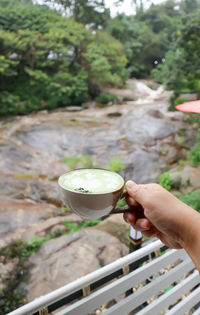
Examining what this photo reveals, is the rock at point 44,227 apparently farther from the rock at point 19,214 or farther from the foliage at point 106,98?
the foliage at point 106,98

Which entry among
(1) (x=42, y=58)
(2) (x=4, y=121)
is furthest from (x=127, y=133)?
(1) (x=42, y=58)

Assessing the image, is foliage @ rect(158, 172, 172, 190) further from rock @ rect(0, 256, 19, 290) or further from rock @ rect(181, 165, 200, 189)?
rock @ rect(0, 256, 19, 290)

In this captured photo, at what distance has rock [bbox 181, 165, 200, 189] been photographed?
141 inches

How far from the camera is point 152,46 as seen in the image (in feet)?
43.9

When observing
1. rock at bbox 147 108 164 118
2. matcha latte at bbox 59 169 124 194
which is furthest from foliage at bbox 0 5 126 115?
matcha latte at bbox 59 169 124 194

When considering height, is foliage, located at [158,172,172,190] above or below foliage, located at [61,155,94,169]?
below

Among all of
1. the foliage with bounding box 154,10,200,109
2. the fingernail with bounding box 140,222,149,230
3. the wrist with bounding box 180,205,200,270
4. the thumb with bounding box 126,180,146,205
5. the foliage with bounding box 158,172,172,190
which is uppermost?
the foliage with bounding box 154,10,200,109

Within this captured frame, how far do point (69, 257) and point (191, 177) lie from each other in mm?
2311

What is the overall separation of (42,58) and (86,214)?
8027 millimetres

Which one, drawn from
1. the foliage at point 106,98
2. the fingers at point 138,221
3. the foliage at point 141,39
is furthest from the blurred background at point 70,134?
the fingers at point 138,221

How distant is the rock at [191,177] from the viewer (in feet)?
11.7

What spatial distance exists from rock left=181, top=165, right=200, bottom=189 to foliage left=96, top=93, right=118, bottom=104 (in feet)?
18.0

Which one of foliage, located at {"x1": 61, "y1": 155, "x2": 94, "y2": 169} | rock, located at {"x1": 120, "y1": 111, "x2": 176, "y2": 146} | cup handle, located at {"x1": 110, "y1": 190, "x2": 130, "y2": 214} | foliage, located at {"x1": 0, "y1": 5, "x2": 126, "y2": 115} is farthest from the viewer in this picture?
foliage, located at {"x1": 0, "y1": 5, "x2": 126, "y2": 115}

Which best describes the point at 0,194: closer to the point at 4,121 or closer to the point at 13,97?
the point at 4,121
